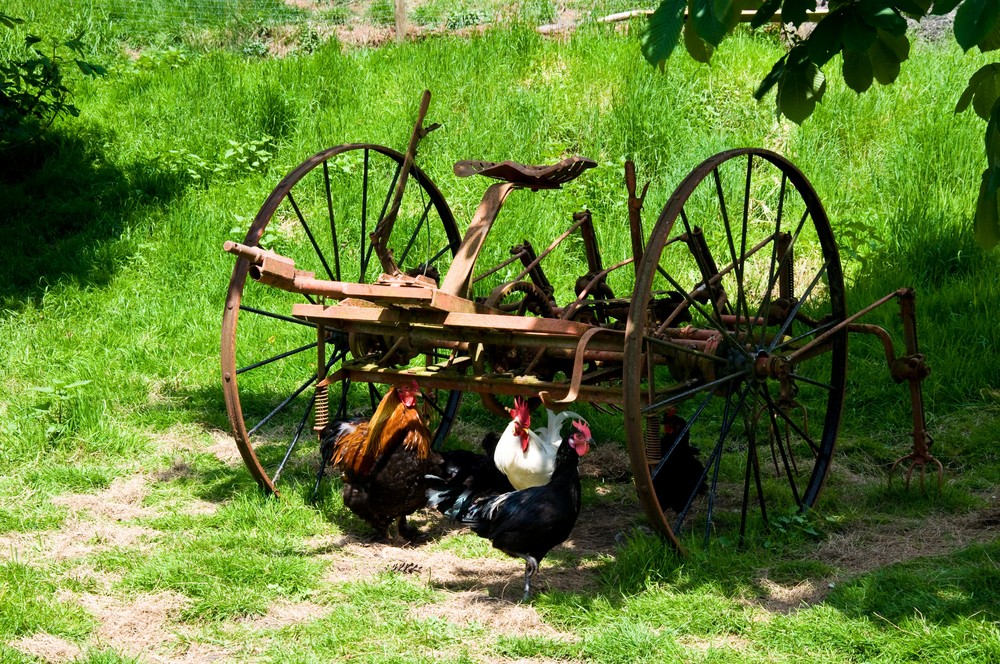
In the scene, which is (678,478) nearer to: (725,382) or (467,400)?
(725,382)

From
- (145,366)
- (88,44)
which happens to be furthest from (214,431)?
(88,44)

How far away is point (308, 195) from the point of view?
8805 millimetres

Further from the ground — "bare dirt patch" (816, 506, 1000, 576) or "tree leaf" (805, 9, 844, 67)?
"tree leaf" (805, 9, 844, 67)

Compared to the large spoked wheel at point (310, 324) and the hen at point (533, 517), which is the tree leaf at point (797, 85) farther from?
the large spoked wheel at point (310, 324)

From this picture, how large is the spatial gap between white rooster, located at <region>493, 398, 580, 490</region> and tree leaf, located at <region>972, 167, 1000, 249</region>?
1.75m

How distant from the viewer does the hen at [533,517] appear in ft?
13.6

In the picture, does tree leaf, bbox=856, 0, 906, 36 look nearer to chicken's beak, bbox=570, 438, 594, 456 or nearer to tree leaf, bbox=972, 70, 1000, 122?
tree leaf, bbox=972, 70, 1000, 122

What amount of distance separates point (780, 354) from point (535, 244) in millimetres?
3309

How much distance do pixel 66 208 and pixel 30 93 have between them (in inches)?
57.5

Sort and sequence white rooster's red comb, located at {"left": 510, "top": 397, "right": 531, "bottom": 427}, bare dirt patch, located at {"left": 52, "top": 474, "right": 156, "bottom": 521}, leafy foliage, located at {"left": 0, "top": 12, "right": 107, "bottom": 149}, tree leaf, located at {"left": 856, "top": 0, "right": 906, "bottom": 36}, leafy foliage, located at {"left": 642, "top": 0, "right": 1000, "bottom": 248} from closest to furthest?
1. leafy foliage, located at {"left": 642, "top": 0, "right": 1000, "bottom": 248}
2. tree leaf, located at {"left": 856, "top": 0, "right": 906, "bottom": 36}
3. white rooster's red comb, located at {"left": 510, "top": 397, "right": 531, "bottom": 427}
4. bare dirt patch, located at {"left": 52, "top": 474, "right": 156, "bottom": 521}
5. leafy foliage, located at {"left": 0, "top": 12, "right": 107, "bottom": 149}

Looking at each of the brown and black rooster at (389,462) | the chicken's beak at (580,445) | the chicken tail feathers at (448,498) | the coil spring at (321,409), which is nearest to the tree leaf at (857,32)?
the chicken's beak at (580,445)

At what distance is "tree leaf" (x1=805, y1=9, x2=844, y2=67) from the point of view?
346 cm

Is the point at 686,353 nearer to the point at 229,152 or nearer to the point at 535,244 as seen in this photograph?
the point at 535,244

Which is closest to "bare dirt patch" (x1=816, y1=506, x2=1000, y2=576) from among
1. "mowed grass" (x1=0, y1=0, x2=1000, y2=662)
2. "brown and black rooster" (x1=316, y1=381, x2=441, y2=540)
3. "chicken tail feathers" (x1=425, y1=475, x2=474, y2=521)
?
"mowed grass" (x1=0, y1=0, x2=1000, y2=662)
